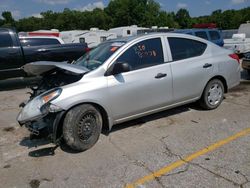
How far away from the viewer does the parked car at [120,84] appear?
11.9 ft

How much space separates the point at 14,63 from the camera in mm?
8211

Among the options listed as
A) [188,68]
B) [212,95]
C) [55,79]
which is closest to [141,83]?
[188,68]

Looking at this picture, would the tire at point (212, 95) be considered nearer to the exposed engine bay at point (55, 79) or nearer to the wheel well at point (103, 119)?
the wheel well at point (103, 119)

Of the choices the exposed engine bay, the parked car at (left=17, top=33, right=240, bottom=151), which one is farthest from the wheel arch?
the exposed engine bay

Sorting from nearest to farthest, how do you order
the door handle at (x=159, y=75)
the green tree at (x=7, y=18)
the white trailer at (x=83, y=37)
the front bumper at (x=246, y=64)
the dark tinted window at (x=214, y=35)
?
1. the door handle at (x=159, y=75)
2. the front bumper at (x=246, y=64)
3. the dark tinted window at (x=214, y=35)
4. the white trailer at (x=83, y=37)
5. the green tree at (x=7, y=18)

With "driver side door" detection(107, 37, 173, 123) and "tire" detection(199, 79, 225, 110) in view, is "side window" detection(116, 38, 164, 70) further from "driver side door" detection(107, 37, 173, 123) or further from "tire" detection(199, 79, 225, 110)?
"tire" detection(199, 79, 225, 110)

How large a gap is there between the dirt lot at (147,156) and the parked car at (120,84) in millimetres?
339

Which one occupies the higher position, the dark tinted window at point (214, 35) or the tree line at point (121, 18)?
the tree line at point (121, 18)

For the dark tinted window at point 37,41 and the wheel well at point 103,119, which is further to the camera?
the dark tinted window at point 37,41

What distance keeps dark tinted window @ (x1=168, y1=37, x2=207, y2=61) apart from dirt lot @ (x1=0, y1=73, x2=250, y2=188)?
3.94ft

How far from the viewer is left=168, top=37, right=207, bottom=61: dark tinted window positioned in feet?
15.3

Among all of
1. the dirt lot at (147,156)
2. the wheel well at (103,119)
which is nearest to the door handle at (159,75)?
the dirt lot at (147,156)

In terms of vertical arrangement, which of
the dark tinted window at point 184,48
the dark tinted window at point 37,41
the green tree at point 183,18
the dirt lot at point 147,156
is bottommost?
the dirt lot at point 147,156

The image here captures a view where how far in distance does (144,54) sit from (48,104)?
1790 millimetres
